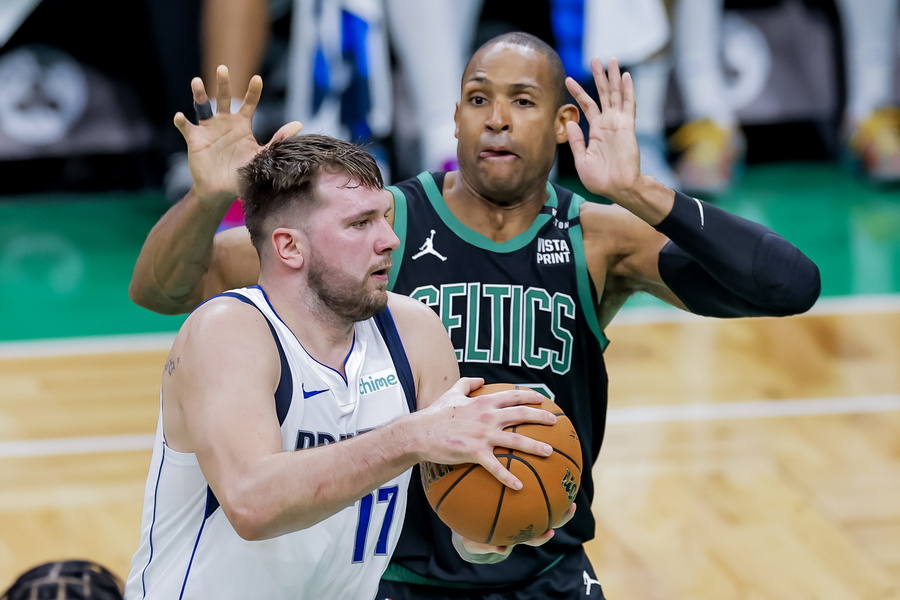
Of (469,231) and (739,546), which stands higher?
(469,231)

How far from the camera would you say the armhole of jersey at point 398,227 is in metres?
3.94

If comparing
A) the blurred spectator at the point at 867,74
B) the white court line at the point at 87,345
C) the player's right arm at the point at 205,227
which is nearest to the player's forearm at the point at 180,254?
the player's right arm at the point at 205,227

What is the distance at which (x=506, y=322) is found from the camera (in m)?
3.93

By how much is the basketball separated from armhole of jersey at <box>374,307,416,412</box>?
0.82 ft

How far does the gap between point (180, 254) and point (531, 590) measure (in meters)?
1.53

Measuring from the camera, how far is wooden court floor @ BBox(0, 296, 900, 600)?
201 inches

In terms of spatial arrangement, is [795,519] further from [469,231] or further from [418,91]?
[418,91]

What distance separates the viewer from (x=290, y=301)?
319 cm

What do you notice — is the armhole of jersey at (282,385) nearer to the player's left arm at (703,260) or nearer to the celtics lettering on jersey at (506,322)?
the celtics lettering on jersey at (506,322)

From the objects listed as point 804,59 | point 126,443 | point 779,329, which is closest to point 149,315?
point 126,443

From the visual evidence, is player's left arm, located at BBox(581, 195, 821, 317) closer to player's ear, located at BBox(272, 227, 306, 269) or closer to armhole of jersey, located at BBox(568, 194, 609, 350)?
armhole of jersey, located at BBox(568, 194, 609, 350)

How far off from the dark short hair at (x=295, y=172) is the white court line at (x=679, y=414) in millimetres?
3212

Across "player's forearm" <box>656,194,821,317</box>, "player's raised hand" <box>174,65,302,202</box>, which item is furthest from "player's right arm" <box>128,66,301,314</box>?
"player's forearm" <box>656,194,821,317</box>

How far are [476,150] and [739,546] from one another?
2290 mm
